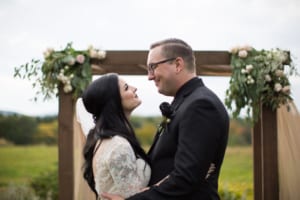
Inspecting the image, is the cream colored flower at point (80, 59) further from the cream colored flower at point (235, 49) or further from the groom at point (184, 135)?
the groom at point (184, 135)

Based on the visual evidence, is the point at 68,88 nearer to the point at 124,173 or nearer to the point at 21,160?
the point at 124,173

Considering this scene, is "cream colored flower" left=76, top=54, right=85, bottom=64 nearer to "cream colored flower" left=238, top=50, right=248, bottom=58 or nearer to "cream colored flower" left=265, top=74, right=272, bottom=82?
"cream colored flower" left=238, top=50, right=248, bottom=58

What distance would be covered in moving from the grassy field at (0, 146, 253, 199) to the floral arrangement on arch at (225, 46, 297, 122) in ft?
8.71

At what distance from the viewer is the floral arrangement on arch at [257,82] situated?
4.80m

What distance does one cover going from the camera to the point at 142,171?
7.26 feet

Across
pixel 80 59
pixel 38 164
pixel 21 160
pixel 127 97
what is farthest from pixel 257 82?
pixel 21 160

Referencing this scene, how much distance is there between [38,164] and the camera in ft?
27.0

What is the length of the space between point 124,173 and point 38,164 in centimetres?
631

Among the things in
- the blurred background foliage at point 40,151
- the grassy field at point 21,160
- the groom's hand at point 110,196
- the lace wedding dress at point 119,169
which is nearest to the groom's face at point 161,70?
the lace wedding dress at point 119,169

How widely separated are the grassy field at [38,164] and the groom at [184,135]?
5.26 metres

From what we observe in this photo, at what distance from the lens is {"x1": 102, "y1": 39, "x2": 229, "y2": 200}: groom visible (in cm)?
198

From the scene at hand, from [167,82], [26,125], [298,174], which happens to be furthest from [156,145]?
[26,125]

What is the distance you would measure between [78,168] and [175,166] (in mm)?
3002

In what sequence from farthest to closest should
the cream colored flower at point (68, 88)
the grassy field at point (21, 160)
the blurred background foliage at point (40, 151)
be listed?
1. the grassy field at point (21, 160)
2. the blurred background foliage at point (40, 151)
3. the cream colored flower at point (68, 88)
